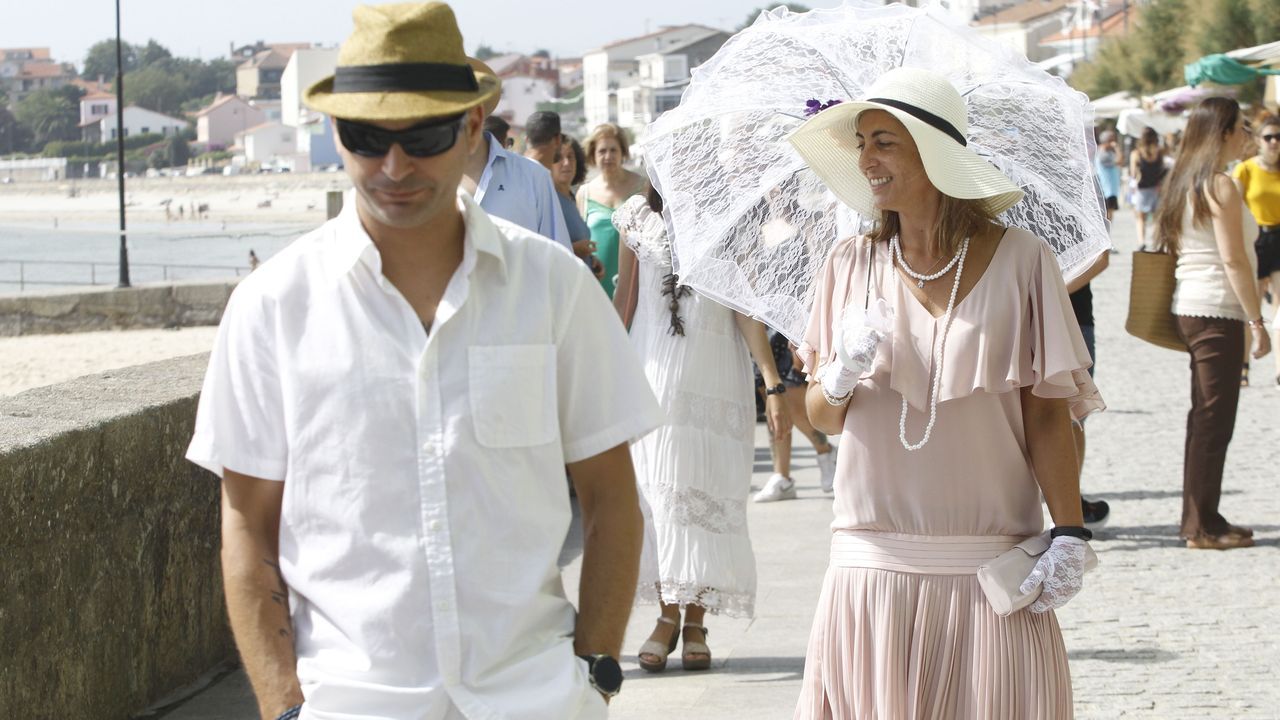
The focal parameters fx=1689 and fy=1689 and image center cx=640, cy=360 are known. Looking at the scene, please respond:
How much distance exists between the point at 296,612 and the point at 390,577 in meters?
0.22

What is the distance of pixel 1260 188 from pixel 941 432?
812 centimetres

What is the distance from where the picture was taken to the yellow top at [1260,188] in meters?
10.9

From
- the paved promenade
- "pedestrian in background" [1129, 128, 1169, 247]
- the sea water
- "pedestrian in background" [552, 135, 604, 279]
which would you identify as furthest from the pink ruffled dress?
the sea water

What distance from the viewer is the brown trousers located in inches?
310

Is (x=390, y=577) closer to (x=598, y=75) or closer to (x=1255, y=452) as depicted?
(x=1255, y=452)

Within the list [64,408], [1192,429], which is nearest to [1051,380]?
[64,408]

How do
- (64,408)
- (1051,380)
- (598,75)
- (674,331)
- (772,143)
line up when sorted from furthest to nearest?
(598,75)
(674,331)
(64,408)
(772,143)
(1051,380)

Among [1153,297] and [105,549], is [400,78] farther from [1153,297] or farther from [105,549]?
[1153,297]

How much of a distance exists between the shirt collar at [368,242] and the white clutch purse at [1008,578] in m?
1.51

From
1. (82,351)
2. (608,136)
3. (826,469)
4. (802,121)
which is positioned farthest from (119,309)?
(802,121)

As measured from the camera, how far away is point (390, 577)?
2.45 m

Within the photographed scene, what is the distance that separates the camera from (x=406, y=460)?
246 cm

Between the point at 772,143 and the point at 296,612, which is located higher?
the point at 772,143

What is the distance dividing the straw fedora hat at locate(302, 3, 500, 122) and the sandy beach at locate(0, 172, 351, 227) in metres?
89.6
